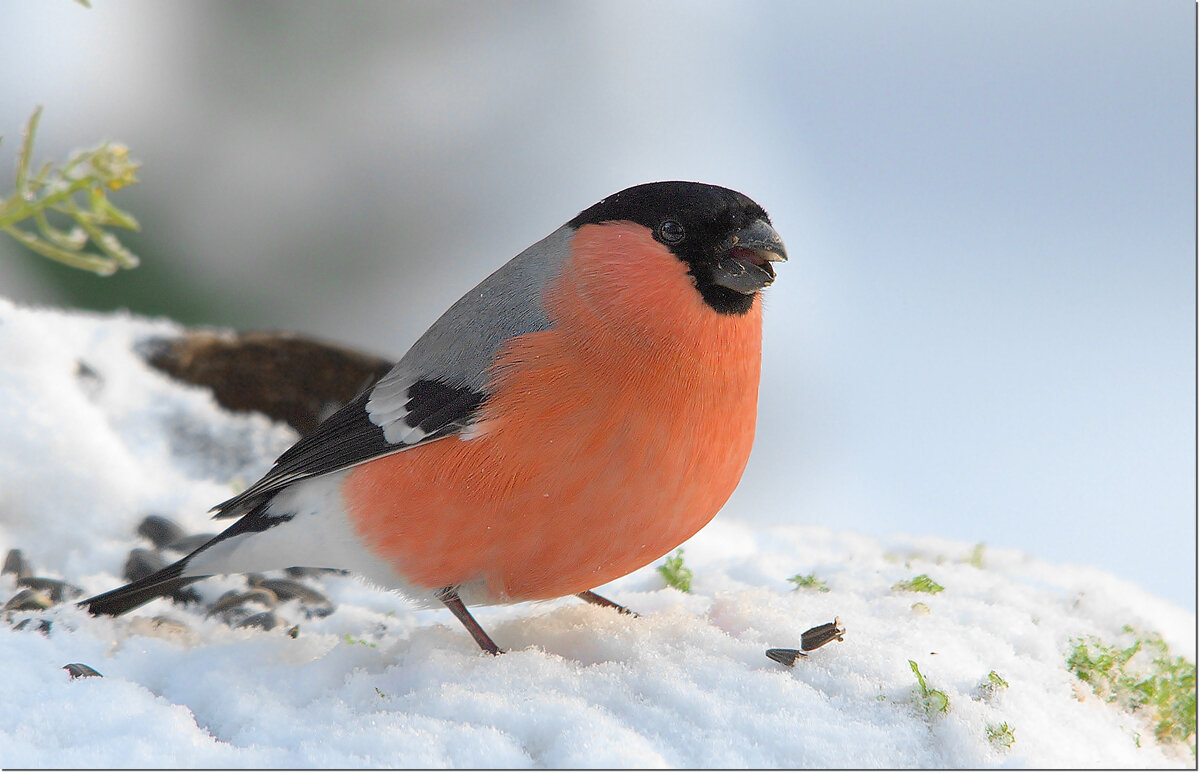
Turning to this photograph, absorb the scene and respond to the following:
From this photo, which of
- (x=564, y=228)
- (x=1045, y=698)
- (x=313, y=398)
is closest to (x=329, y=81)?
(x=313, y=398)

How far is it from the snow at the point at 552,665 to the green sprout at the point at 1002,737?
0.02 meters

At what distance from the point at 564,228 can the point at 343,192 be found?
322 centimetres

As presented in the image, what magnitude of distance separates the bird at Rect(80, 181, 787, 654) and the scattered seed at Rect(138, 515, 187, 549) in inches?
32.8

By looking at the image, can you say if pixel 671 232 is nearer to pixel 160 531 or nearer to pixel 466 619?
pixel 466 619

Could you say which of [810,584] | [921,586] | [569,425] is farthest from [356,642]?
[921,586]

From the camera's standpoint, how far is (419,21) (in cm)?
533

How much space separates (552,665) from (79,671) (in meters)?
1.00

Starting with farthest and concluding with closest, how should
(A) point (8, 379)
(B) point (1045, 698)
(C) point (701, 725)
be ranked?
(A) point (8, 379) < (B) point (1045, 698) < (C) point (701, 725)

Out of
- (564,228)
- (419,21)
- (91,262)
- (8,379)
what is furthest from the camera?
(419,21)

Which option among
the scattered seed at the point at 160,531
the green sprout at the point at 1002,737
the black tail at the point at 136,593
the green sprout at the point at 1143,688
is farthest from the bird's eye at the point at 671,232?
the scattered seed at the point at 160,531

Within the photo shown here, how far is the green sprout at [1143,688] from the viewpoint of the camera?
7.44ft

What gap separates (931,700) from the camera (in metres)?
1.97

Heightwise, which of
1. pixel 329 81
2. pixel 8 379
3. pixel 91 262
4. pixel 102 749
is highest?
pixel 329 81

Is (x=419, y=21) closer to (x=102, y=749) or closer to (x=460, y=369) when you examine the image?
(x=460, y=369)
